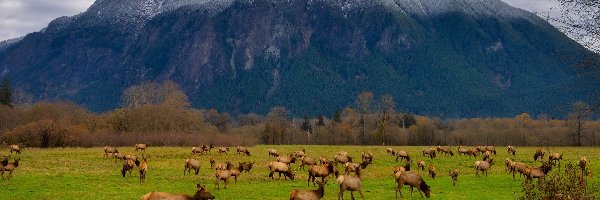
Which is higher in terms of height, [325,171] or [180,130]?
[180,130]

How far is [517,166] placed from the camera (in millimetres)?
39594

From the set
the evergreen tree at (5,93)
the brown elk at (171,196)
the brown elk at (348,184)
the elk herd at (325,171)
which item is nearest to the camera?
the brown elk at (171,196)

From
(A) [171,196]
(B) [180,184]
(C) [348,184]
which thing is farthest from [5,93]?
(A) [171,196]

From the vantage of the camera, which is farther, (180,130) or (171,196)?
(180,130)

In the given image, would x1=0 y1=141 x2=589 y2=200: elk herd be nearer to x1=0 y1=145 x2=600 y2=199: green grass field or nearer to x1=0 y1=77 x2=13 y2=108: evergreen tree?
x1=0 y1=145 x2=600 y2=199: green grass field

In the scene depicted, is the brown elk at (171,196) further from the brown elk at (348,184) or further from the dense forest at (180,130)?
the dense forest at (180,130)

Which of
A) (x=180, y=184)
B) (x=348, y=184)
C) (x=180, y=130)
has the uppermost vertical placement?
(x=180, y=130)

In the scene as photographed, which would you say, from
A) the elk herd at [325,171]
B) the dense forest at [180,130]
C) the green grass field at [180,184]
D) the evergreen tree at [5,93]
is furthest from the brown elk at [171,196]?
the evergreen tree at [5,93]

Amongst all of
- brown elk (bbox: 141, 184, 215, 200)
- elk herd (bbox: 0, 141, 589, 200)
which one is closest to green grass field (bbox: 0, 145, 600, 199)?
elk herd (bbox: 0, 141, 589, 200)

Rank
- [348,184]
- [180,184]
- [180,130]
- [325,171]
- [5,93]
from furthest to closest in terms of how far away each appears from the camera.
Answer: [5,93], [180,130], [325,171], [180,184], [348,184]

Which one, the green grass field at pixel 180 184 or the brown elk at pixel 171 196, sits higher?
the brown elk at pixel 171 196

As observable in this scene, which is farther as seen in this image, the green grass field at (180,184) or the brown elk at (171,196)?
the green grass field at (180,184)

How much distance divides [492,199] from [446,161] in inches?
1189

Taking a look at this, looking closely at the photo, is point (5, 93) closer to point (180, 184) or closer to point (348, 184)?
point (180, 184)
